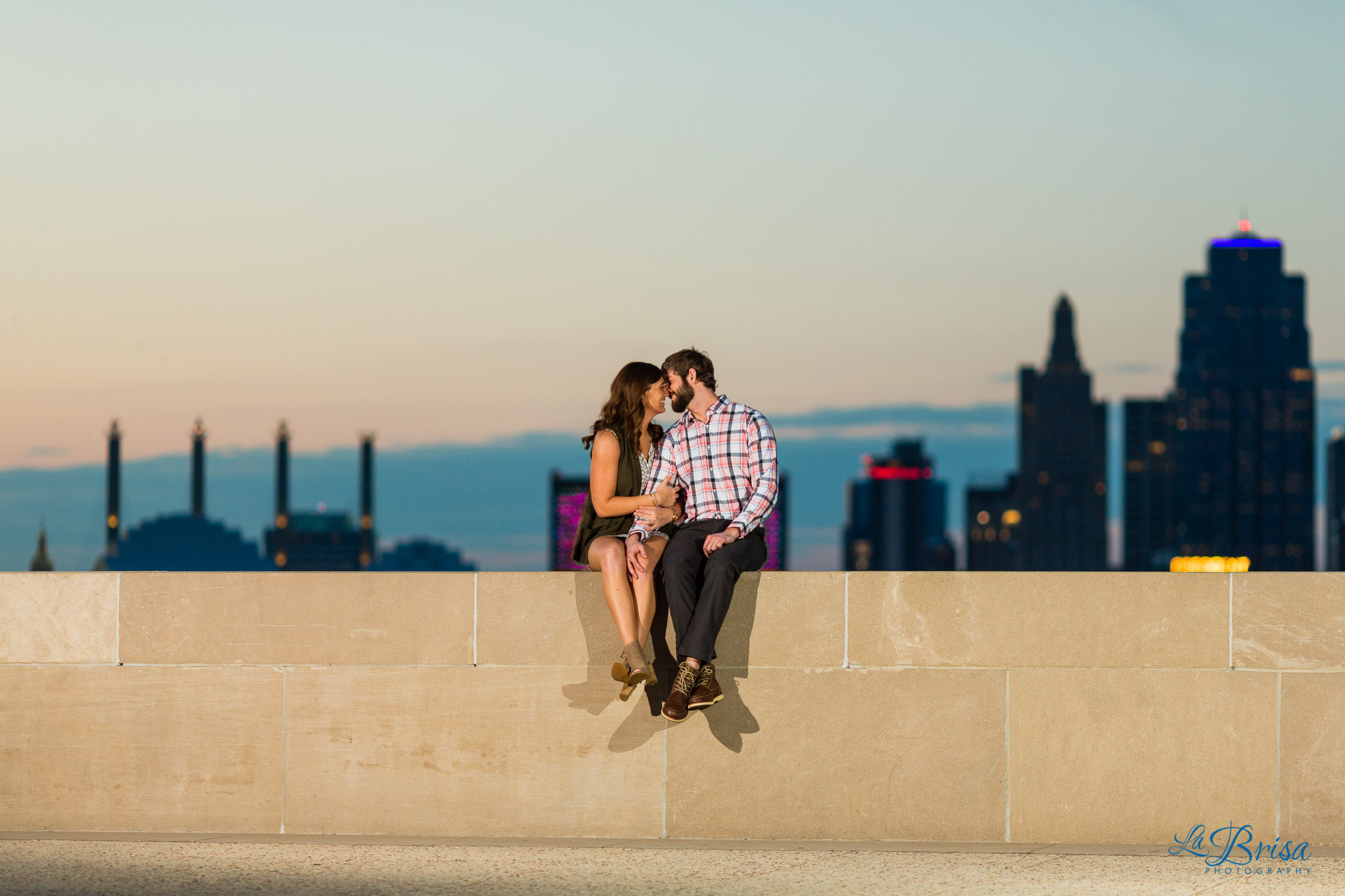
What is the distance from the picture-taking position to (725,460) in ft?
25.2

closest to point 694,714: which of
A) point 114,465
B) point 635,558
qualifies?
point 635,558

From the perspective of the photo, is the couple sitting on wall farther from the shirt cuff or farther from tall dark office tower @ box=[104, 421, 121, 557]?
tall dark office tower @ box=[104, 421, 121, 557]

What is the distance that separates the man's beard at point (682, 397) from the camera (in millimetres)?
7590

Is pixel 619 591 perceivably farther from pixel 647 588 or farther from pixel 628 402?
pixel 628 402

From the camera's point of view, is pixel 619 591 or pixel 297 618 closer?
pixel 619 591

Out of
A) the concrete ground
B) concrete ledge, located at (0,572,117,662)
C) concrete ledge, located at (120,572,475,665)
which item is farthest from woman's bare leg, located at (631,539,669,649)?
concrete ledge, located at (0,572,117,662)

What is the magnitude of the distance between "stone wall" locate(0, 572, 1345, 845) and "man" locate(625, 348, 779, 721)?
42cm

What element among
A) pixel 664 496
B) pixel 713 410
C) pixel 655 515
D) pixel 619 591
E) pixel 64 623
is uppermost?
pixel 713 410

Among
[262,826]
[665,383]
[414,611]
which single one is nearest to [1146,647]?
[665,383]

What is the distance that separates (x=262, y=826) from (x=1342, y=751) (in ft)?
19.0

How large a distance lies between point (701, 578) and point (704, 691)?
2.03ft

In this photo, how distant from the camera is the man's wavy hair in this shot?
24.8 ft

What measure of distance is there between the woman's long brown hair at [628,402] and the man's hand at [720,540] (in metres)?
0.68

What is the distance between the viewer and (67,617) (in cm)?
809
